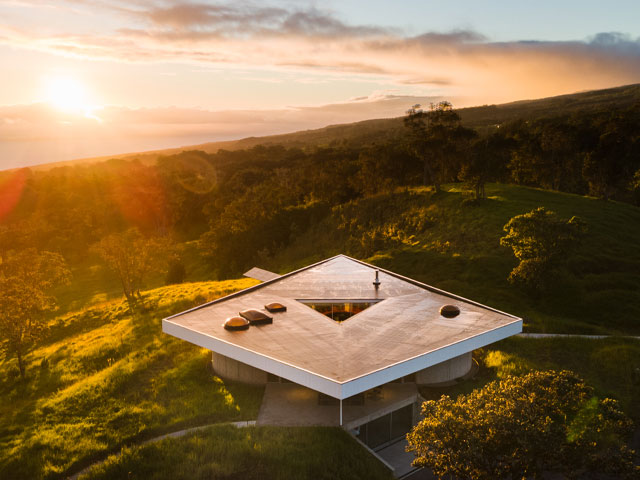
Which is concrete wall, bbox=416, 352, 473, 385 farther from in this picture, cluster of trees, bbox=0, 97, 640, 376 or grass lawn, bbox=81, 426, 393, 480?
cluster of trees, bbox=0, 97, 640, 376

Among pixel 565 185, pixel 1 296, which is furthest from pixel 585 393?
pixel 565 185

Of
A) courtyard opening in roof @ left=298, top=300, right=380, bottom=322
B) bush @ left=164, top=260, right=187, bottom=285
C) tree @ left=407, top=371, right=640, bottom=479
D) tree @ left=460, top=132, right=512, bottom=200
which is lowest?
bush @ left=164, top=260, right=187, bottom=285

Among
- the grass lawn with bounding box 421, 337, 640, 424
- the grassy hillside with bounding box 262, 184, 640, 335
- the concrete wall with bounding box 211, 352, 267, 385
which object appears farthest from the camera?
the grassy hillside with bounding box 262, 184, 640, 335

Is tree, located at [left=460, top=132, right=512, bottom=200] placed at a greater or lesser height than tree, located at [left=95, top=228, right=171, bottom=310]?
greater

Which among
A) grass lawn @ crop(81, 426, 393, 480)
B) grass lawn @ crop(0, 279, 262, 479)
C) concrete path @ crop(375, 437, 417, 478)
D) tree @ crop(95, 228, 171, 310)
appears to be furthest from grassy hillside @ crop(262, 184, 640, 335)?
grass lawn @ crop(0, 279, 262, 479)

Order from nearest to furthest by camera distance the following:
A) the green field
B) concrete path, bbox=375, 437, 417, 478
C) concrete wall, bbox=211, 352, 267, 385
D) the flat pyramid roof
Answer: the green field, concrete path, bbox=375, 437, 417, 478, the flat pyramid roof, concrete wall, bbox=211, 352, 267, 385

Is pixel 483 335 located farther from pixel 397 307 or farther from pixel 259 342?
pixel 259 342
